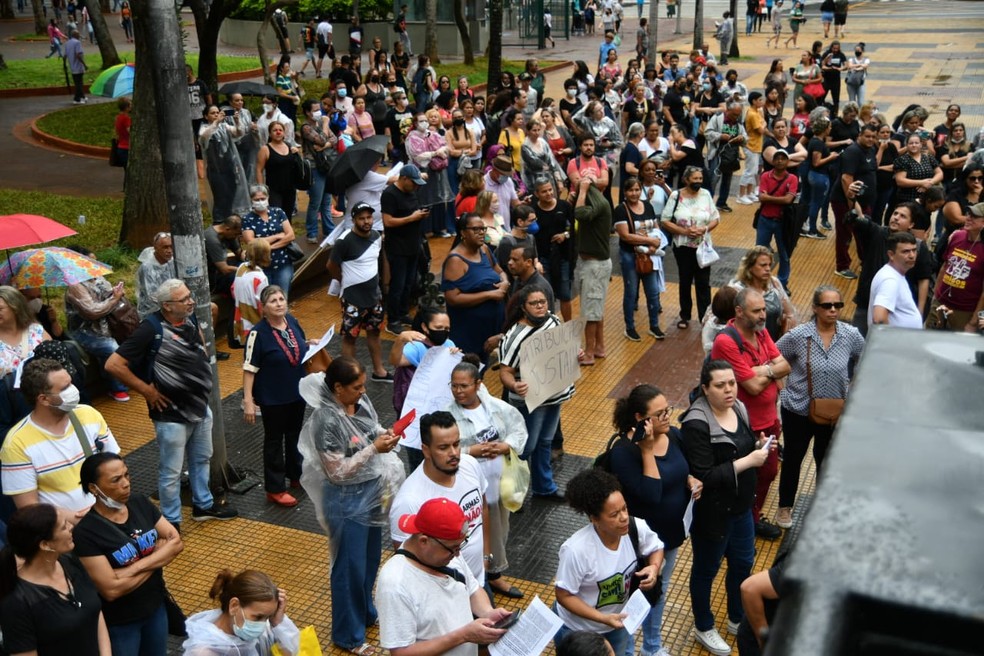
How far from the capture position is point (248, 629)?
459cm

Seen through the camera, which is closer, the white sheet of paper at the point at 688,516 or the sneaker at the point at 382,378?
the white sheet of paper at the point at 688,516

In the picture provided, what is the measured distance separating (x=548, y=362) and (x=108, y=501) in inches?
128

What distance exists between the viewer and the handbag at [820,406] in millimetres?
7008

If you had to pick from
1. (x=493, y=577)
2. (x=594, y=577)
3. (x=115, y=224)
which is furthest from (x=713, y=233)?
(x=594, y=577)

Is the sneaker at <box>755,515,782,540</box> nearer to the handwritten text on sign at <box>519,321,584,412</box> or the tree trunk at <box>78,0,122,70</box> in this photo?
the handwritten text on sign at <box>519,321,584,412</box>

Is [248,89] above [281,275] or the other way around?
above

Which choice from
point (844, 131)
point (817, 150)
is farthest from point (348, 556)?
point (844, 131)

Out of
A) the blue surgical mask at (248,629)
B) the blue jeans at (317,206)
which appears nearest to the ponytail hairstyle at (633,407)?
the blue surgical mask at (248,629)

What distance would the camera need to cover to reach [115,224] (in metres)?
14.7

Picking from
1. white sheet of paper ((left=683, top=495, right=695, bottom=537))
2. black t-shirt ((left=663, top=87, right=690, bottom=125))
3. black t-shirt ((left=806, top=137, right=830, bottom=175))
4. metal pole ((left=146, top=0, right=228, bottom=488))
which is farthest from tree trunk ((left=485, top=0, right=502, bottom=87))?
white sheet of paper ((left=683, top=495, right=695, bottom=537))

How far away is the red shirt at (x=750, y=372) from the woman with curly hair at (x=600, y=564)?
206 centimetres

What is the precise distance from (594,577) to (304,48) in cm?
3326

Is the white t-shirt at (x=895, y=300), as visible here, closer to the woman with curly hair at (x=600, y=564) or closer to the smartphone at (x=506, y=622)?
the woman with curly hair at (x=600, y=564)

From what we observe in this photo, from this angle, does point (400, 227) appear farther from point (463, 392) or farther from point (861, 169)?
point (861, 169)
